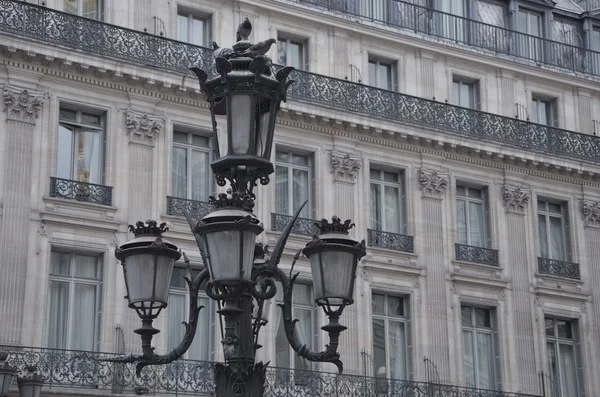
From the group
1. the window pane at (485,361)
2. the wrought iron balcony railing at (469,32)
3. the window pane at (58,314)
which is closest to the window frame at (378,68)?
the wrought iron balcony railing at (469,32)

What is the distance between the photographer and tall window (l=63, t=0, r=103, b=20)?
87.1 ft

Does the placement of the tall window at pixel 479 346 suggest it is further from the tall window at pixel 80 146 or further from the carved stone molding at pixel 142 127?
the tall window at pixel 80 146

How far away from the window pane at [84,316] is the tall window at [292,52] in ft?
22.9

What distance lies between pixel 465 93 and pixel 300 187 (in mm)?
5528

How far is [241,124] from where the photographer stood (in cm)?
1092

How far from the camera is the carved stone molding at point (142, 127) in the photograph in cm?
2642

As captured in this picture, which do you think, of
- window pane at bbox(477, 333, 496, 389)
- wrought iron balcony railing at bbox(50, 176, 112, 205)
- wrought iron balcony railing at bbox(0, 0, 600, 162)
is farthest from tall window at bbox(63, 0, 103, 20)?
window pane at bbox(477, 333, 496, 389)

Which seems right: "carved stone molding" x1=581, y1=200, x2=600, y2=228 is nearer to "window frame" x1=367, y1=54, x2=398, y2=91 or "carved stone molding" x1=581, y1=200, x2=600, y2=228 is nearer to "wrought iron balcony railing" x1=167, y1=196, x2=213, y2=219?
"window frame" x1=367, y1=54, x2=398, y2=91

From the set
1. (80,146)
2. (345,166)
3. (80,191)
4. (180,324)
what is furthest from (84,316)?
(345,166)

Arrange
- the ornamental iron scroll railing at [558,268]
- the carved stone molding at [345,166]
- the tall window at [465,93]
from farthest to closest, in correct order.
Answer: the tall window at [465,93], the ornamental iron scroll railing at [558,268], the carved stone molding at [345,166]

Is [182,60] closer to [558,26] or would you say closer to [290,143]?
[290,143]

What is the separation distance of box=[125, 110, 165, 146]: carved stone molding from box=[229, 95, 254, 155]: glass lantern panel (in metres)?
15.6

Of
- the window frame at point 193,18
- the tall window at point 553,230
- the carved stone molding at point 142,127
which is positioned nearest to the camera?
the carved stone molding at point 142,127

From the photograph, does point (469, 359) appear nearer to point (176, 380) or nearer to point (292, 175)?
point (292, 175)
